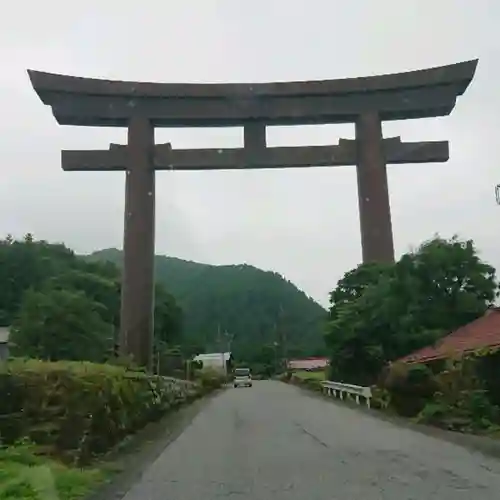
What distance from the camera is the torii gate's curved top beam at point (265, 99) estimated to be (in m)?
25.5

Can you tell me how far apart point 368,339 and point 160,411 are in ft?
32.0

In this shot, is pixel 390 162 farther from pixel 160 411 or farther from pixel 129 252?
pixel 160 411

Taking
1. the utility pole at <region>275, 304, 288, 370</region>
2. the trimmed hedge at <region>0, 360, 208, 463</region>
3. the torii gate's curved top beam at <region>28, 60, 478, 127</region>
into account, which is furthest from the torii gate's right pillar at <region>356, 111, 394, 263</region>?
the utility pole at <region>275, 304, 288, 370</region>

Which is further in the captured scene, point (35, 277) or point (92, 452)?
point (35, 277)

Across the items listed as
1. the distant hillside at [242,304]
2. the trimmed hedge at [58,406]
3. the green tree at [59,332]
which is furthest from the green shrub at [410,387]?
the distant hillside at [242,304]

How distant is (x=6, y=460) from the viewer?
945 cm

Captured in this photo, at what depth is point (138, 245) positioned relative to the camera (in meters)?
26.2

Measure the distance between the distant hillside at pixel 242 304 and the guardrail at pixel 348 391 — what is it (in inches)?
2217

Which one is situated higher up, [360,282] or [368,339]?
[360,282]

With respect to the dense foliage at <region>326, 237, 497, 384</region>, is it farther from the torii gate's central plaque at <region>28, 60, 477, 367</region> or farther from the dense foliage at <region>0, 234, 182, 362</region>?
the dense foliage at <region>0, 234, 182, 362</region>

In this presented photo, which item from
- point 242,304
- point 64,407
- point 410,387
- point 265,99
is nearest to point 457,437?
point 410,387

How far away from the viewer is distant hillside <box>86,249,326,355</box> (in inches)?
3792

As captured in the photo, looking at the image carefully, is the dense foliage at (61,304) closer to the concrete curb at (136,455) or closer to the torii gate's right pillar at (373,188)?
the concrete curb at (136,455)

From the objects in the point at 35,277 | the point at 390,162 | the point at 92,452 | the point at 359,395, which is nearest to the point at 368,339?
the point at 359,395
